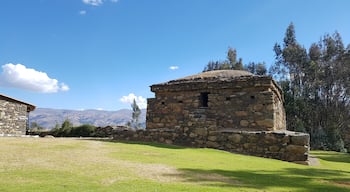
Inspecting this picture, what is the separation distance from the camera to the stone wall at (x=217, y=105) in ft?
44.8

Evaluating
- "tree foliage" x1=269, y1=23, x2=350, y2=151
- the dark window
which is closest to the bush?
the dark window

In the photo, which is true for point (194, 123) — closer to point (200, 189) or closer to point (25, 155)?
point (25, 155)

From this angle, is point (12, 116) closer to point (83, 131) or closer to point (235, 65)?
point (83, 131)

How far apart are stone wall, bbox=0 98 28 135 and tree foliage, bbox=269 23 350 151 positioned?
2503 centimetres

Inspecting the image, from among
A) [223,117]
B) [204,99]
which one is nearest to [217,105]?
[223,117]

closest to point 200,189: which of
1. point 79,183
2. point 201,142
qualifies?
point 79,183

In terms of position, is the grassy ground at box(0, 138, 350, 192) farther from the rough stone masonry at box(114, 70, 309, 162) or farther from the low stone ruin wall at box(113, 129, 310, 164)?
the rough stone masonry at box(114, 70, 309, 162)

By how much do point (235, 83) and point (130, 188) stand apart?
1045cm

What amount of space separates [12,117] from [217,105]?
14.9 m

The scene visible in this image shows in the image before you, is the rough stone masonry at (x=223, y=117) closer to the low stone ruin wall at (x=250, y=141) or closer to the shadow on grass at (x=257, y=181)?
the low stone ruin wall at (x=250, y=141)

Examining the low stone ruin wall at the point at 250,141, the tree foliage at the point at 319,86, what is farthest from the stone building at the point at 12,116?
the tree foliage at the point at 319,86

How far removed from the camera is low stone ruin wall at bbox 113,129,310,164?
36.7 ft

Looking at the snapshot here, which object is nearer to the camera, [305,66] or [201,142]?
[201,142]

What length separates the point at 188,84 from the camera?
51.6 ft
